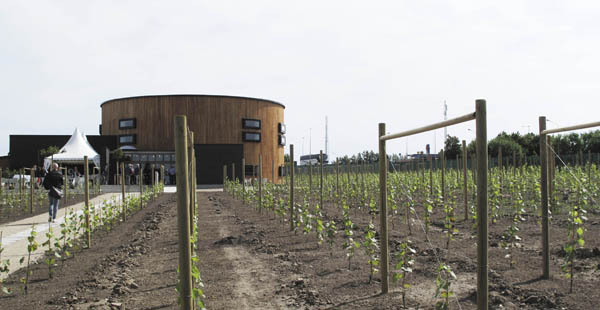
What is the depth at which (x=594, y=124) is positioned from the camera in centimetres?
451

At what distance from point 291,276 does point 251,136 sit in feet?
105

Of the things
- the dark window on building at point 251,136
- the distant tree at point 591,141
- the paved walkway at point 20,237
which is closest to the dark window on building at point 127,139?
the dark window on building at point 251,136

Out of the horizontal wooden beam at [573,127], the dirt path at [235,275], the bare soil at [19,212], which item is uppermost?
the horizontal wooden beam at [573,127]

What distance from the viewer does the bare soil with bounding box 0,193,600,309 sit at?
15.0 ft

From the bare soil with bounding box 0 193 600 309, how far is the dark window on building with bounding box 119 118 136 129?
92.6 feet

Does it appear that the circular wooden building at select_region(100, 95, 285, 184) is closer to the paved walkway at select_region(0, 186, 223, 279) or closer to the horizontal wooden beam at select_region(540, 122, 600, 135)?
the paved walkway at select_region(0, 186, 223, 279)

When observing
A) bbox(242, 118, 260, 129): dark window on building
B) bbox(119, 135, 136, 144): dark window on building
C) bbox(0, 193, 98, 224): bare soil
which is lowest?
bbox(0, 193, 98, 224): bare soil

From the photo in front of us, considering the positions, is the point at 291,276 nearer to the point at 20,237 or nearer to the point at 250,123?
the point at 20,237

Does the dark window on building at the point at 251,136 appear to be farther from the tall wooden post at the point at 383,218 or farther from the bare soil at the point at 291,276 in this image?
the tall wooden post at the point at 383,218

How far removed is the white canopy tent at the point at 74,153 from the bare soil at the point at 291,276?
1972cm

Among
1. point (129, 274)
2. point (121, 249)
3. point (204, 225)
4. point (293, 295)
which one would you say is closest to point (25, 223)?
point (204, 225)

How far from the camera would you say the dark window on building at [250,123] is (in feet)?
121

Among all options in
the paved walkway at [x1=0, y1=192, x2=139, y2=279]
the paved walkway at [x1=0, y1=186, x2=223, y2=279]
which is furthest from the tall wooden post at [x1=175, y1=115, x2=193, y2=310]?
the paved walkway at [x1=0, y1=192, x2=139, y2=279]

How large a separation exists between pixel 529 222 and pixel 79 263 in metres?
8.25
